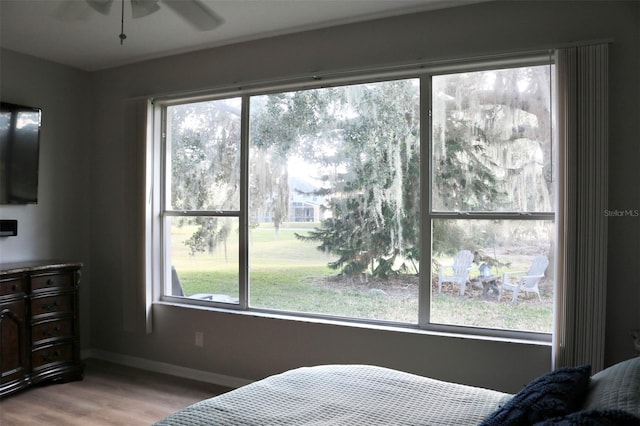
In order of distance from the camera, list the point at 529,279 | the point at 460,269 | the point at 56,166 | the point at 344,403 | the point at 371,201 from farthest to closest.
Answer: the point at 56,166 → the point at 371,201 → the point at 460,269 → the point at 529,279 → the point at 344,403

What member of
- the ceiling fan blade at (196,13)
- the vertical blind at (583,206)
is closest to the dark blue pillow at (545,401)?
the vertical blind at (583,206)

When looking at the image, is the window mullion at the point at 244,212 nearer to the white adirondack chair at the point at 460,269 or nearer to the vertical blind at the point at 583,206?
the white adirondack chair at the point at 460,269

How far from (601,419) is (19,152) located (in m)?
4.42

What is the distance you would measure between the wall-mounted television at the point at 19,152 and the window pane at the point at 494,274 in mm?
3400

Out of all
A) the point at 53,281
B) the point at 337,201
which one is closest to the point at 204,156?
the point at 337,201

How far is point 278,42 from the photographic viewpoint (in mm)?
3742

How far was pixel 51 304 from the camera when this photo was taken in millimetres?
3900

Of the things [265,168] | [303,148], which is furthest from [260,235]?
[303,148]

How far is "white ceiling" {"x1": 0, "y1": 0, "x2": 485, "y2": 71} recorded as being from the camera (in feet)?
10.4

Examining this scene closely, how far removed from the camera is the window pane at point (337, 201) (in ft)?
11.0

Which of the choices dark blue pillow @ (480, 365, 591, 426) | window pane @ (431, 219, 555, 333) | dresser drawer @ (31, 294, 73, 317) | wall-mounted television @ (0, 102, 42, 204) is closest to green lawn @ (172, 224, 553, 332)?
window pane @ (431, 219, 555, 333)

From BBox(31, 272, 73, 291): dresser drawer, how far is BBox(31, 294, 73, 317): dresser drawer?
80 mm

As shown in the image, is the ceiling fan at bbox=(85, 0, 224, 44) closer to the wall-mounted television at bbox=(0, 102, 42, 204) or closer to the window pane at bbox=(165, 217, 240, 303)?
the window pane at bbox=(165, 217, 240, 303)

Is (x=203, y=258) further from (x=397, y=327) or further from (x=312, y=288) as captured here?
(x=397, y=327)
